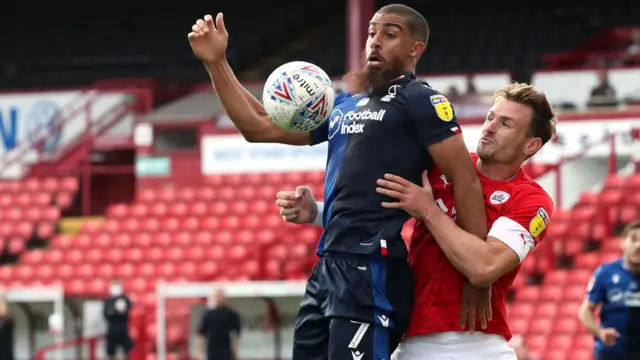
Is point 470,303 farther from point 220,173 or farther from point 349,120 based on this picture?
point 220,173

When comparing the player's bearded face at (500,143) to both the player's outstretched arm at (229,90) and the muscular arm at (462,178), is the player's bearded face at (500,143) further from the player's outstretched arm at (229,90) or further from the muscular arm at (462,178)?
the player's outstretched arm at (229,90)

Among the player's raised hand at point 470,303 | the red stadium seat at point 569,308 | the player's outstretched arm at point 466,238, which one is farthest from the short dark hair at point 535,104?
the red stadium seat at point 569,308

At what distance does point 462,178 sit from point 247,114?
97cm

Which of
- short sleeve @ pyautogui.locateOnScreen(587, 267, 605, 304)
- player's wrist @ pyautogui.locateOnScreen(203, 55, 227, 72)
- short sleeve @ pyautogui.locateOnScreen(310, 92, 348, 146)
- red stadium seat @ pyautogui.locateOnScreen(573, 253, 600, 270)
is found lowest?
red stadium seat @ pyautogui.locateOnScreen(573, 253, 600, 270)

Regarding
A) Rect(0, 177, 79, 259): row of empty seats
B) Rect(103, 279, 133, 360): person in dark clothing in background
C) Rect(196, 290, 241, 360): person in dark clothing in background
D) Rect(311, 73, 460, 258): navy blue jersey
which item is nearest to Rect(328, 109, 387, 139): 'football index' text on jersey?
Rect(311, 73, 460, 258): navy blue jersey

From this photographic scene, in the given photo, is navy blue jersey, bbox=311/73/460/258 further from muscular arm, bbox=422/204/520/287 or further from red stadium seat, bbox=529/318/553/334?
red stadium seat, bbox=529/318/553/334

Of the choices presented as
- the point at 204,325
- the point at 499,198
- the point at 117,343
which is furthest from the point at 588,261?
the point at 499,198

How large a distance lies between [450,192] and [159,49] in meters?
21.6

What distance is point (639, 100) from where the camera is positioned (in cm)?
1825

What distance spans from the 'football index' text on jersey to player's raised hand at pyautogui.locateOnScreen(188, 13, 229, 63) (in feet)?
1.70

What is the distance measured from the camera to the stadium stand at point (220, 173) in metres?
14.8

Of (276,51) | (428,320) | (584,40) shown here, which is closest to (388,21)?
(428,320)

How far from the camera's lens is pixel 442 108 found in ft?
14.6

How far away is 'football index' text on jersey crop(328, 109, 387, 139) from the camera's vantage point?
4488mm
